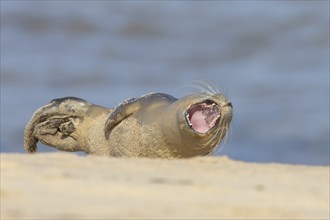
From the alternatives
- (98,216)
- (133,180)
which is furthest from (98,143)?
(98,216)

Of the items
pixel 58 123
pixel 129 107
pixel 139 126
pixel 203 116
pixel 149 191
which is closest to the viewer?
pixel 149 191

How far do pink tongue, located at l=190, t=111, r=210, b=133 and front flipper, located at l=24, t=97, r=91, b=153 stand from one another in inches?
71.8

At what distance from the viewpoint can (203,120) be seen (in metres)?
7.59

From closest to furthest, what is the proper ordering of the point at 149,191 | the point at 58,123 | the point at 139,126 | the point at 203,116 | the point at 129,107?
the point at 149,191, the point at 203,116, the point at 139,126, the point at 129,107, the point at 58,123

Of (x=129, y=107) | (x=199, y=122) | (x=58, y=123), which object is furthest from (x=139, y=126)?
(x=58, y=123)

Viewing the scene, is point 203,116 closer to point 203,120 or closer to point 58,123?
point 203,120

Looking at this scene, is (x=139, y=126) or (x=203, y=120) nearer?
(x=203, y=120)

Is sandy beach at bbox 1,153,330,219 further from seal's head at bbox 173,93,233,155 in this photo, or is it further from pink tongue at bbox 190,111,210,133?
pink tongue at bbox 190,111,210,133

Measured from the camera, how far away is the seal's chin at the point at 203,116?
291 inches

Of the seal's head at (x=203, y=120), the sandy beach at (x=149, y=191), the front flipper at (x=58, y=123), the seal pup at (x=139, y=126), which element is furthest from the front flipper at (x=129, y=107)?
the sandy beach at (x=149, y=191)

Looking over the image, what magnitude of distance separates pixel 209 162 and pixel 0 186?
1.38 metres

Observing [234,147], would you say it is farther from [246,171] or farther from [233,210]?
[233,210]

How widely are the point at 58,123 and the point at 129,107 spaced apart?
3.93 feet

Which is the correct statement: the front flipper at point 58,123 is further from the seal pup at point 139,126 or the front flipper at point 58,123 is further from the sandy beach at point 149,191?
the sandy beach at point 149,191
